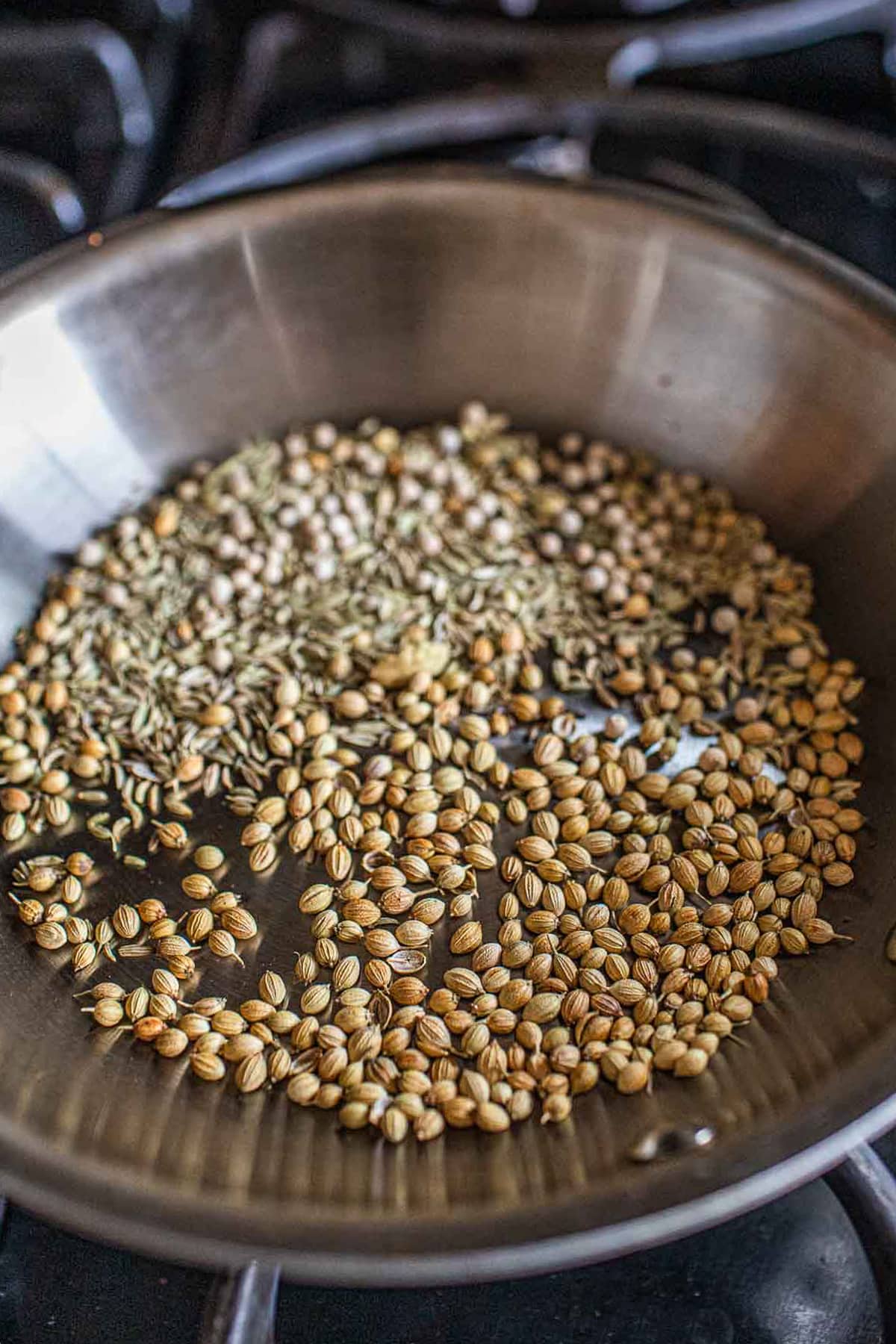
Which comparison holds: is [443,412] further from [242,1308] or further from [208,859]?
[242,1308]

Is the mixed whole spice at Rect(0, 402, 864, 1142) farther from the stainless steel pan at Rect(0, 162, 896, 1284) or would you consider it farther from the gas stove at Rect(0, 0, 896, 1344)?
the gas stove at Rect(0, 0, 896, 1344)

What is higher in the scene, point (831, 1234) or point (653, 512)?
point (653, 512)

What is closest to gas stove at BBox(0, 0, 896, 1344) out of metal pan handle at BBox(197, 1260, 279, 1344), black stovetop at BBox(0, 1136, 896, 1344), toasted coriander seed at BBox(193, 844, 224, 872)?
black stovetop at BBox(0, 1136, 896, 1344)

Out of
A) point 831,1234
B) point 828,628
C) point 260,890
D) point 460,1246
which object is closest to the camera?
point 460,1246

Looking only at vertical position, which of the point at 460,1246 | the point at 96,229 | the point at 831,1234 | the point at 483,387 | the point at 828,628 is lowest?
the point at 831,1234

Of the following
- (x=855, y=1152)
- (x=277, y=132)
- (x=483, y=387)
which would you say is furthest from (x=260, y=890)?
(x=277, y=132)

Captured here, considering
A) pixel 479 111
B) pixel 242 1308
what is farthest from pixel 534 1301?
pixel 479 111

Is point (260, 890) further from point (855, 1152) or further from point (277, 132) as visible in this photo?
point (277, 132)
